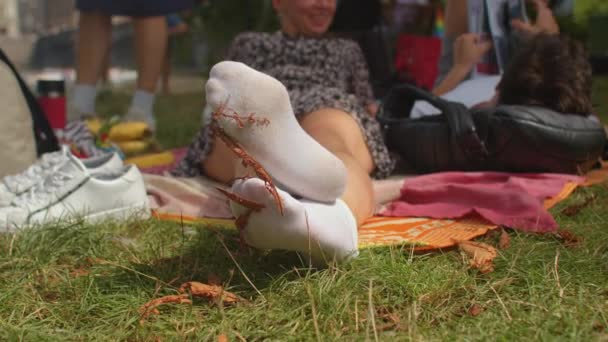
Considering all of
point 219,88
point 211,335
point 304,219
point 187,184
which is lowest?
point 187,184

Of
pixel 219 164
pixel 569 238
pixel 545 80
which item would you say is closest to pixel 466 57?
pixel 545 80

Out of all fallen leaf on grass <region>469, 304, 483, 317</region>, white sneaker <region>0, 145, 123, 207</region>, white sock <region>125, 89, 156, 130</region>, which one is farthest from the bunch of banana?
fallen leaf on grass <region>469, 304, 483, 317</region>

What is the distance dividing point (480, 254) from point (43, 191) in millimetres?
1045

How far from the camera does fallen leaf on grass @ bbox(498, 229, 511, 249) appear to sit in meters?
1.53

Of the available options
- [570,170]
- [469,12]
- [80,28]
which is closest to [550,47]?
[570,170]

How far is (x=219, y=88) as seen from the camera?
1.26 metres

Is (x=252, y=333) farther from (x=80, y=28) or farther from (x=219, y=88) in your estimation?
(x=80, y=28)

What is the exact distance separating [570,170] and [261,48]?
40.3 inches

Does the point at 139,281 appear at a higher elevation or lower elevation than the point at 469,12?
lower

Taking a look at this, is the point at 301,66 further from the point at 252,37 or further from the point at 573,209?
the point at 573,209

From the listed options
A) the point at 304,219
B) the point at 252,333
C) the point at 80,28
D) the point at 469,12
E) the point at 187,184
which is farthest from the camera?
the point at 80,28

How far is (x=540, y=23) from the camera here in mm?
2684

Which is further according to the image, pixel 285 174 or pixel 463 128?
pixel 463 128

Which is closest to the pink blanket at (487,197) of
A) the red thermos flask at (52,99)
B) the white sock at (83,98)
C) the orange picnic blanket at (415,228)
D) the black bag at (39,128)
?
the orange picnic blanket at (415,228)
